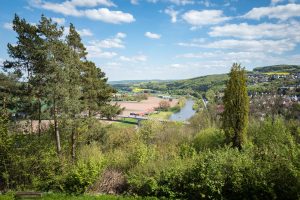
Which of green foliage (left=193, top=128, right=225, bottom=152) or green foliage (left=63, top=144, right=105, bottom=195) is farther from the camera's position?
green foliage (left=193, top=128, right=225, bottom=152)

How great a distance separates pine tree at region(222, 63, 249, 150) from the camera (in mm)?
17344

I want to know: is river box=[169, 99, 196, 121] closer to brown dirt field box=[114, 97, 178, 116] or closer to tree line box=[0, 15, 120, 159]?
brown dirt field box=[114, 97, 178, 116]

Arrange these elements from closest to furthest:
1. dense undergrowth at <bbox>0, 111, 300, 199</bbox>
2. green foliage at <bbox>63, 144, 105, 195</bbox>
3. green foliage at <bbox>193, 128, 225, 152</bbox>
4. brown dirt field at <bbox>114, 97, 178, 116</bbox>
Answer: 1. dense undergrowth at <bbox>0, 111, 300, 199</bbox>
2. green foliage at <bbox>63, 144, 105, 195</bbox>
3. green foliage at <bbox>193, 128, 225, 152</bbox>
4. brown dirt field at <bbox>114, 97, 178, 116</bbox>

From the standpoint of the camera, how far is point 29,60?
15430 millimetres

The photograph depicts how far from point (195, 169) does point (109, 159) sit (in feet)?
19.1

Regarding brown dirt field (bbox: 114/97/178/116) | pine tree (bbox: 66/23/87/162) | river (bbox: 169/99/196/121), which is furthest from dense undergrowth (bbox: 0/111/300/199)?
brown dirt field (bbox: 114/97/178/116)

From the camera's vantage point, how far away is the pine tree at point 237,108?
56.9 ft

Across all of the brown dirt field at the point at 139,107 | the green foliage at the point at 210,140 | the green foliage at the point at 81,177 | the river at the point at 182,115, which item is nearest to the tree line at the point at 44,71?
the green foliage at the point at 81,177

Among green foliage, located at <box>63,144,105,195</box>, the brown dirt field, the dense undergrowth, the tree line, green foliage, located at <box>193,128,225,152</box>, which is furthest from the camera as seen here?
the brown dirt field

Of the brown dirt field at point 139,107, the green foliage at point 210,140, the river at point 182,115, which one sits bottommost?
the river at point 182,115

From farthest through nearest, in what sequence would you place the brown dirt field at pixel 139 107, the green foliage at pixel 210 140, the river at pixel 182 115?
1. the brown dirt field at pixel 139 107
2. the river at pixel 182 115
3. the green foliage at pixel 210 140

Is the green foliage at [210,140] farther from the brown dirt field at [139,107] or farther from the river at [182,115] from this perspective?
the brown dirt field at [139,107]

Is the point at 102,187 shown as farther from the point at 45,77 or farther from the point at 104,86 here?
the point at 104,86

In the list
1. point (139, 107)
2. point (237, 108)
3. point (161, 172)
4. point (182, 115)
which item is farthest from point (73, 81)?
point (139, 107)
